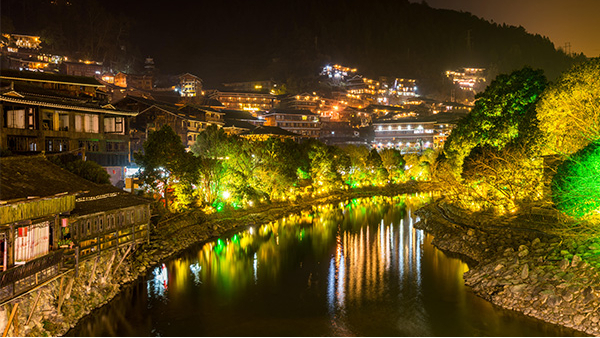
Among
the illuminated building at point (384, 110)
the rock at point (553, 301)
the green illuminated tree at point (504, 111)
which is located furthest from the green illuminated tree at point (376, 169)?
the rock at point (553, 301)

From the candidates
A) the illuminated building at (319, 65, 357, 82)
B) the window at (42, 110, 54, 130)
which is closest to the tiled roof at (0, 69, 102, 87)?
the window at (42, 110, 54, 130)

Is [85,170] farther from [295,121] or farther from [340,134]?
[340,134]

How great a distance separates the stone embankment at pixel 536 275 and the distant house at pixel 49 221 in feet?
58.3

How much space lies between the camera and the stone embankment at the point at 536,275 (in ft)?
54.6

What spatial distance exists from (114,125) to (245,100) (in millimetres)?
60785

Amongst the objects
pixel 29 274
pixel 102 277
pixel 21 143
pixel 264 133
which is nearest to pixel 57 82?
pixel 21 143

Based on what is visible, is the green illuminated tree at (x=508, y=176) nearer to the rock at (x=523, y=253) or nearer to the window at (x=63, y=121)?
the rock at (x=523, y=253)

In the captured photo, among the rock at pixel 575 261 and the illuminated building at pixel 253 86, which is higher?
the illuminated building at pixel 253 86

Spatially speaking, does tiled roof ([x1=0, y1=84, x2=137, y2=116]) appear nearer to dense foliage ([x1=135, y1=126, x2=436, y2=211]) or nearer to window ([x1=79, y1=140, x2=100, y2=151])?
window ([x1=79, y1=140, x2=100, y2=151])

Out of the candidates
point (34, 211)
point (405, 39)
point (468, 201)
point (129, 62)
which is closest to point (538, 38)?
point (405, 39)

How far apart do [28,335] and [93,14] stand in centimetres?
9371

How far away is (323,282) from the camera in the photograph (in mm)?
23656

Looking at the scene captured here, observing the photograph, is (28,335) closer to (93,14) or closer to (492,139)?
(492,139)

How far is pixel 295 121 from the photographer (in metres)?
88.8
